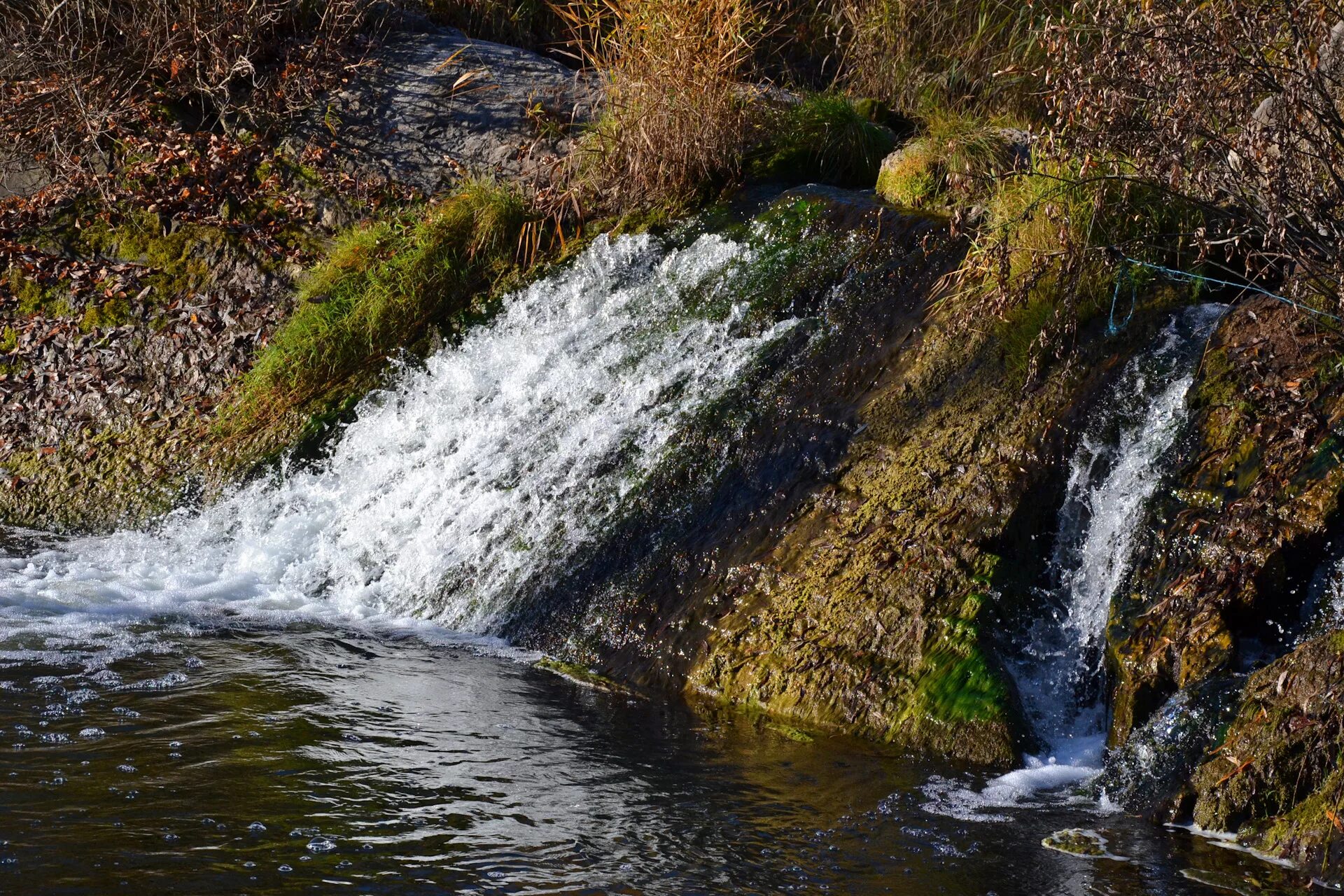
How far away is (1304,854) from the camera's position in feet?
10.2

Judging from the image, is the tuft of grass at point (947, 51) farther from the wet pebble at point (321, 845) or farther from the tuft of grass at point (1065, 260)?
the wet pebble at point (321, 845)

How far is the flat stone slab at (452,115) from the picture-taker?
27.5 ft

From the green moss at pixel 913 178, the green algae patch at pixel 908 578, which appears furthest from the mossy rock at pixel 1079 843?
the green moss at pixel 913 178

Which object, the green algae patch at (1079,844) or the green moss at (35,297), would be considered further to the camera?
the green moss at (35,297)

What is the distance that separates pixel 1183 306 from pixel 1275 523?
1.33 m

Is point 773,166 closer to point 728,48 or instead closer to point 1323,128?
point 728,48

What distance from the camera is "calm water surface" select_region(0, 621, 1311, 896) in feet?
9.61

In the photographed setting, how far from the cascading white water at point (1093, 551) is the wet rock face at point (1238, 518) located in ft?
0.31

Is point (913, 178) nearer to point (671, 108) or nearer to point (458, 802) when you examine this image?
point (671, 108)

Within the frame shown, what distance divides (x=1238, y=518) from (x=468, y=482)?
3.39 metres

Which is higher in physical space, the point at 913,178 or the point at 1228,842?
the point at 913,178

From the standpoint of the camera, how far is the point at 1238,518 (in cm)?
414

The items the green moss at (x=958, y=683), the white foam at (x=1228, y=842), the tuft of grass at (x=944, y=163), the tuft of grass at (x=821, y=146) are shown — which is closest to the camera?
the white foam at (x=1228, y=842)

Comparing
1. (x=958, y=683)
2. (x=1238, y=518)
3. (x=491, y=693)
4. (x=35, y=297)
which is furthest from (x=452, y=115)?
(x=1238, y=518)
